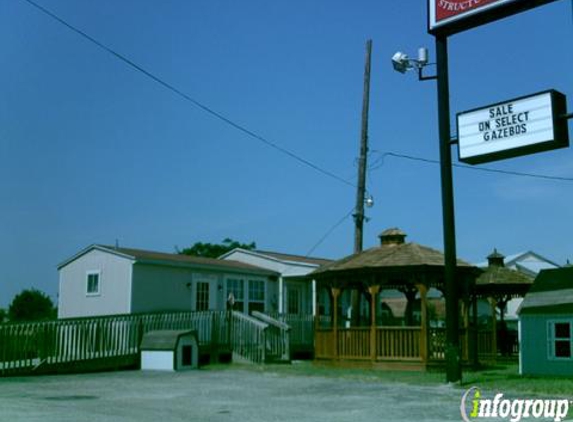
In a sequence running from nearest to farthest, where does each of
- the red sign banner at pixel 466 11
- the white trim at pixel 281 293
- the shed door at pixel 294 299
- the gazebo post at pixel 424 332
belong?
the red sign banner at pixel 466 11
the gazebo post at pixel 424 332
the white trim at pixel 281 293
the shed door at pixel 294 299

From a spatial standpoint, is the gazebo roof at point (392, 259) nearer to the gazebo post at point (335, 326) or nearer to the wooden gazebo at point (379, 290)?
the wooden gazebo at point (379, 290)

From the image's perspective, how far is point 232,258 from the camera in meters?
30.2

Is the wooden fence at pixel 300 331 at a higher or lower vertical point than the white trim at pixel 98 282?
lower

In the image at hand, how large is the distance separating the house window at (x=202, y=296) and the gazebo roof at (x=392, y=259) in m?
4.82

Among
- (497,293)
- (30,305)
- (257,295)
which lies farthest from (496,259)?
(30,305)

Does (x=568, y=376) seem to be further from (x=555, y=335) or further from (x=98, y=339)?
(x=98, y=339)

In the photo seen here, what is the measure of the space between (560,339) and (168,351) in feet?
33.0

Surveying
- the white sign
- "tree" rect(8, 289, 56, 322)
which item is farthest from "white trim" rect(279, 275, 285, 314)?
"tree" rect(8, 289, 56, 322)

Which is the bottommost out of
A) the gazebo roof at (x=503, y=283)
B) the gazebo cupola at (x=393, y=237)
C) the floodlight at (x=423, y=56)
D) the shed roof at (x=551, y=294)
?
the shed roof at (x=551, y=294)

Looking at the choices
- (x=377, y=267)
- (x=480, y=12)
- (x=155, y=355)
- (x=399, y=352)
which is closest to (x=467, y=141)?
(x=480, y=12)

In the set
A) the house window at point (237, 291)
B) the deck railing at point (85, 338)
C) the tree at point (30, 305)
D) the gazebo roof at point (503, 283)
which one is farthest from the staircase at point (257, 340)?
the tree at point (30, 305)

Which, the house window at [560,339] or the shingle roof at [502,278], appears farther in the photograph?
the shingle roof at [502,278]

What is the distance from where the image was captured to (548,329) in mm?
18656

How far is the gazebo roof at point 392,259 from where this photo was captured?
20328 millimetres
